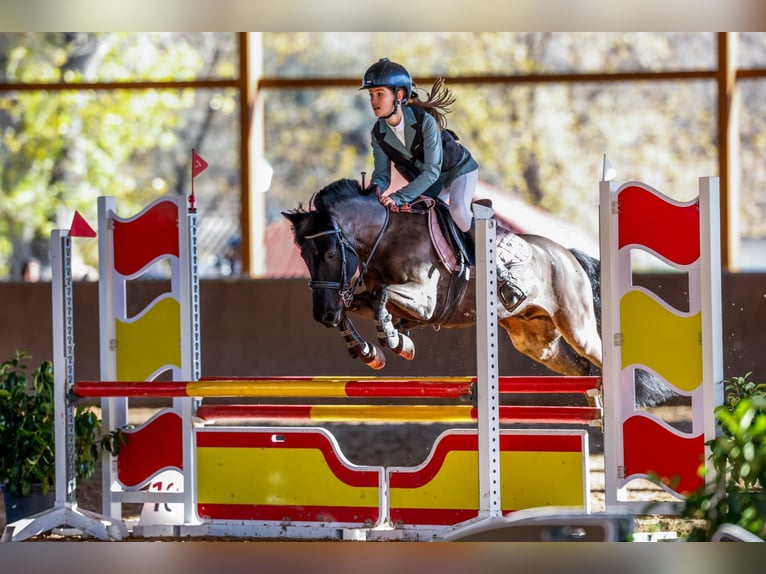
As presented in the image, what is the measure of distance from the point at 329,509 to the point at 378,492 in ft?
0.62

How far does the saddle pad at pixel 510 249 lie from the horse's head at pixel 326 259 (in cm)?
60

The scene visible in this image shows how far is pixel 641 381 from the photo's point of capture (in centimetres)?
444

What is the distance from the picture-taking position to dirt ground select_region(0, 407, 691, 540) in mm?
4070

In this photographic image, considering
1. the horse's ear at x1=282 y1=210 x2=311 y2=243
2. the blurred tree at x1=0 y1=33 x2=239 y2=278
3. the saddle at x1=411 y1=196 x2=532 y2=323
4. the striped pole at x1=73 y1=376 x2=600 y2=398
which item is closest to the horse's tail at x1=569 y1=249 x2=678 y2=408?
the saddle at x1=411 y1=196 x2=532 y2=323

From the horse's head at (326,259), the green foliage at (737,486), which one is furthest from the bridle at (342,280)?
the green foliage at (737,486)

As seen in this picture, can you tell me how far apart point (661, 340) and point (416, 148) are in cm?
117

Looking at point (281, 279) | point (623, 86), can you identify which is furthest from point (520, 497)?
point (623, 86)

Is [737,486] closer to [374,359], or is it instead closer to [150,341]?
[374,359]

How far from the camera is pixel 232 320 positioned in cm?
711

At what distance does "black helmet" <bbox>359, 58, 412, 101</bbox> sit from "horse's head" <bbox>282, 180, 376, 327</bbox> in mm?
450

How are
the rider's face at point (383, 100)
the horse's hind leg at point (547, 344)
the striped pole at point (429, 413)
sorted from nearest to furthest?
the striped pole at point (429, 413) < the rider's face at point (383, 100) < the horse's hind leg at point (547, 344)

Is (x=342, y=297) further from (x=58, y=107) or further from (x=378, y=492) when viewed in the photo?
(x=58, y=107)

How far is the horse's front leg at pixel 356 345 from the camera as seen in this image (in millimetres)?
3934

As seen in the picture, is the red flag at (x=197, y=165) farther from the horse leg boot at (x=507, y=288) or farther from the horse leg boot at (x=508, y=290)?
the horse leg boot at (x=508, y=290)
